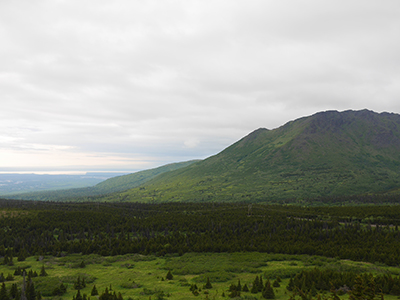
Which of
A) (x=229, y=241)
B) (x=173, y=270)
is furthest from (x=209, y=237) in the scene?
(x=173, y=270)

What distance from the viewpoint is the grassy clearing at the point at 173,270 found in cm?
3272

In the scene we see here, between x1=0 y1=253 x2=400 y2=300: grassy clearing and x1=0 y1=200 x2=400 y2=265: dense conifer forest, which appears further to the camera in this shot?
x1=0 y1=200 x2=400 y2=265: dense conifer forest

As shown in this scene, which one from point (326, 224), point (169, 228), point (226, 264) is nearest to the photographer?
point (226, 264)

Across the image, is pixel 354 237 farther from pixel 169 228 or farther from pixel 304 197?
pixel 304 197

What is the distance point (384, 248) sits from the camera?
5219cm

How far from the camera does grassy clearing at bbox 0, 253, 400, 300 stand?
3272cm

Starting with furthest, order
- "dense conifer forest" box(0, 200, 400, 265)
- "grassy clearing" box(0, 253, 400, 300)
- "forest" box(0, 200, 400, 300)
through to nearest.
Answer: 1. "dense conifer forest" box(0, 200, 400, 265)
2. "forest" box(0, 200, 400, 300)
3. "grassy clearing" box(0, 253, 400, 300)

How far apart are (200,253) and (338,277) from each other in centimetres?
3391

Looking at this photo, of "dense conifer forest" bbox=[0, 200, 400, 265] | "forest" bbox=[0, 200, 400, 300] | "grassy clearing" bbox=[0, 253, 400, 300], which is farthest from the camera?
"dense conifer forest" bbox=[0, 200, 400, 265]

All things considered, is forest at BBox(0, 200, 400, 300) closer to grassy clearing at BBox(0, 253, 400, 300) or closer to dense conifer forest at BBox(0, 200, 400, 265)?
dense conifer forest at BBox(0, 200, 400, 265)

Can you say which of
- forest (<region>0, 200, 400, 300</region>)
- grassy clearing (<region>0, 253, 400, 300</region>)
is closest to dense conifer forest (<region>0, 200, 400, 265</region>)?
forest (<region>0, 200, 400, 300</region>)

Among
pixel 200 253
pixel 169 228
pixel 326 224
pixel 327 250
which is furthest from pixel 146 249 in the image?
pixel 326 224

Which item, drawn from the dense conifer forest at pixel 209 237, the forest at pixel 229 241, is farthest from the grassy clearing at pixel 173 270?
the dense conifer forest at pixel 209 237

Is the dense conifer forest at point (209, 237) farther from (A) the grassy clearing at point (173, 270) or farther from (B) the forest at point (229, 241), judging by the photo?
(A) the grassy clearing at point (173, 270)
